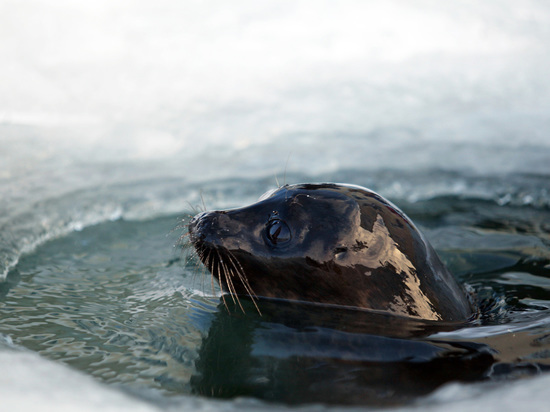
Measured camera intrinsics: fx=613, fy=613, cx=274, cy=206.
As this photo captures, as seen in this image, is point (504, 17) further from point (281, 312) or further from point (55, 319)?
point (55, 319)

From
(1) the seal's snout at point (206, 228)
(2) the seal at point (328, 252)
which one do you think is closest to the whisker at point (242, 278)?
(2) the seal at point (328, 252)

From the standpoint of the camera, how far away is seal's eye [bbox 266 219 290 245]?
2727mm

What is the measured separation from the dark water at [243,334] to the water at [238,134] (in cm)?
2

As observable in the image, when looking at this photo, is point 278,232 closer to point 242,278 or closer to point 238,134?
point 242,278

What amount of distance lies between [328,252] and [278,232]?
0.79 feet

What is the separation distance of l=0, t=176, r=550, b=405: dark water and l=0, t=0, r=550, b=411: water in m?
0.02

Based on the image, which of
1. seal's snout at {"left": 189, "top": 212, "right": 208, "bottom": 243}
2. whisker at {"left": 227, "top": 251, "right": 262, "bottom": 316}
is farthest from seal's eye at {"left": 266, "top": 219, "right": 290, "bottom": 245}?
seal's snout at {"left": 189, "top": 212, "right": 208, "bottom": 243}

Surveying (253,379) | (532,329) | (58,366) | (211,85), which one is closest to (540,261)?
(532,329)

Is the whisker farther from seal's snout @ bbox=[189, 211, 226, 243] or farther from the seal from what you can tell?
seal's snout @ bbox=[189, 211, 226, 243]

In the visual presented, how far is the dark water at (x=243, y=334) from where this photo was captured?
215 centimetres

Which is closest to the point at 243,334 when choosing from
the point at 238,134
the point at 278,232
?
the point at 278,232

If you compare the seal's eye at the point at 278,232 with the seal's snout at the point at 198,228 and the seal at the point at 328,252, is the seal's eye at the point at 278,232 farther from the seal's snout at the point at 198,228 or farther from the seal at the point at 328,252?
the seal's snout at the point at 198,228

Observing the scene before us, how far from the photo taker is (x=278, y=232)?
107 inches

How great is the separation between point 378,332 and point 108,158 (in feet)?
11.3
